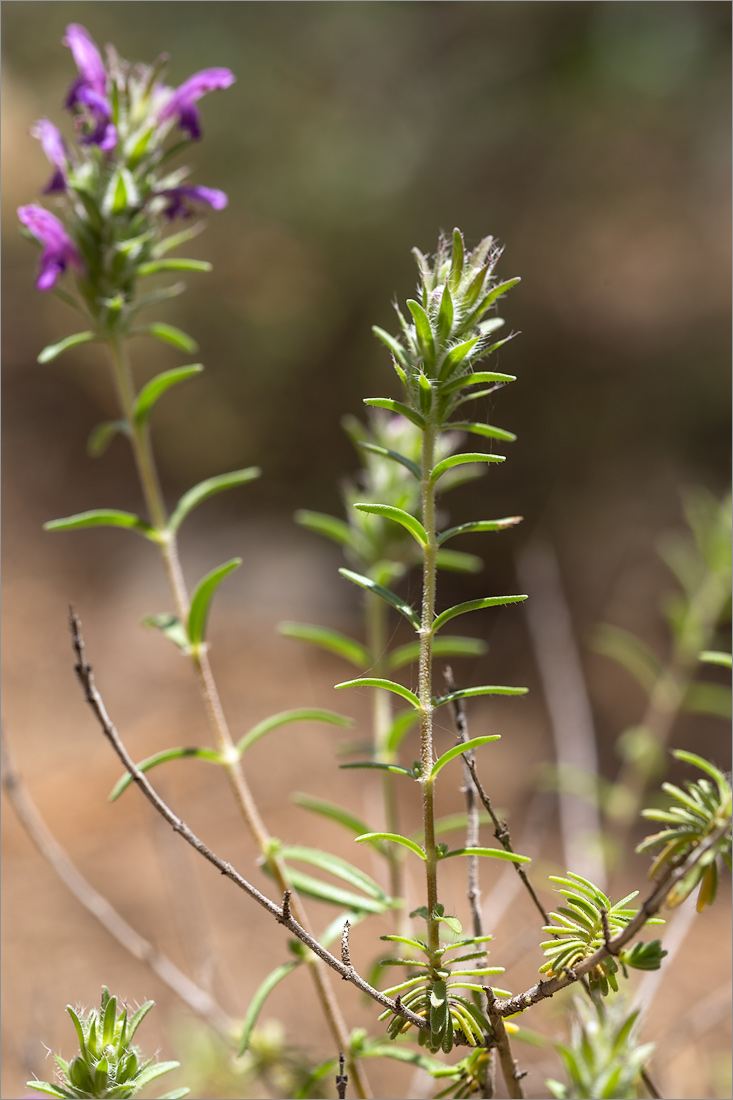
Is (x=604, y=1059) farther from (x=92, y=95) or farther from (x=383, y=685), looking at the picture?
(x=92, y=95)

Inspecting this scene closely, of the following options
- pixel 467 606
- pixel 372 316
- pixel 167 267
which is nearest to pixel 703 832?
pixel 467 606

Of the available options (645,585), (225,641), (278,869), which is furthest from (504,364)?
(278,869)

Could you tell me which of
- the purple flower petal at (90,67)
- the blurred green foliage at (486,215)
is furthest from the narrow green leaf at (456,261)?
the blurred green foliage at (486,215)

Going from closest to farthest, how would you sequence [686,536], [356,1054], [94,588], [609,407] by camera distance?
[356,1054]
[686,536]
[609,407]
[94,588]

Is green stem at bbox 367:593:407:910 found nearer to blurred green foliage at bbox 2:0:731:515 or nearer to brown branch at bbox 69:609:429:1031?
brown branch at bbox 69:609:429:1031

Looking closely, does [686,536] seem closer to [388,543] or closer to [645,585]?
[645,585]

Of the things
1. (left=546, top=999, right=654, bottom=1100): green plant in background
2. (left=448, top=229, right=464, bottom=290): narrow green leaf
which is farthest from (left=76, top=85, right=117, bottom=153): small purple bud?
(left=546, top=999, right=654, bottom=1100): green plant in background
